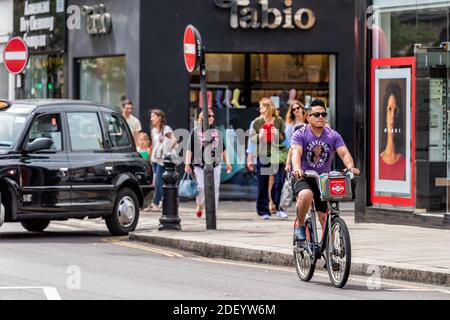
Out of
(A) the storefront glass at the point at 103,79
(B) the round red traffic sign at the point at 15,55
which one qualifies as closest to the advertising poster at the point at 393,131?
(B) the round red traffic sign at the point at 15,55

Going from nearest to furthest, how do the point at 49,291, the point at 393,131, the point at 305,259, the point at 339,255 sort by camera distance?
the point at 49,291 < the point at 339,255 < the point at 305,259 < the point at 393,131

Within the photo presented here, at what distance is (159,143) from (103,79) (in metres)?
4.61

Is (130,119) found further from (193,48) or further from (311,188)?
(311,188)

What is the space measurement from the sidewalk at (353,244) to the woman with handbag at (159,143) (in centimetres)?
232

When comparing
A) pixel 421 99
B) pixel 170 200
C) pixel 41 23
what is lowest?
pixel 170 200

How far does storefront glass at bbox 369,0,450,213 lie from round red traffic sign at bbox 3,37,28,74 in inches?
285

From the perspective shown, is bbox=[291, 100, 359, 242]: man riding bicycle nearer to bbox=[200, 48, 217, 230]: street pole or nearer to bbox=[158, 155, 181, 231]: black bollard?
bbox=[200, 48, 217, 230]: street pole

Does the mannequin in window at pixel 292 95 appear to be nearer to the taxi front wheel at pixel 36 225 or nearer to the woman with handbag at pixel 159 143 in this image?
the woman with handbag at pixel 159 143

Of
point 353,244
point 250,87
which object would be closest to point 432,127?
point 353,244

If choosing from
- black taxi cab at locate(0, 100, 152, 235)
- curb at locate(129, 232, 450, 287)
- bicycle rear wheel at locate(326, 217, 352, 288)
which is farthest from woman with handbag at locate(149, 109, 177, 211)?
bicycle rear wheel at locate(326, 217, 352, 288)

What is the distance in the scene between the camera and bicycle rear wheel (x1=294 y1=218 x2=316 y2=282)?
520 inches

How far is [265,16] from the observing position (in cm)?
→ 2566

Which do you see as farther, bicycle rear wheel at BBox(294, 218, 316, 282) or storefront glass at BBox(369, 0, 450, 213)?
storefront glass at BBox(369, 0, 450, 213)

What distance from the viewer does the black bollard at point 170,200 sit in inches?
738
